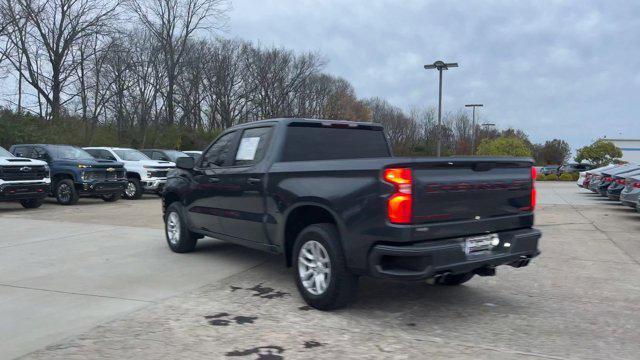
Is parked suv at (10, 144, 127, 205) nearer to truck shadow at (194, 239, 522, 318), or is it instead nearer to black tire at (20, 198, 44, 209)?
black tire at (20, 198, 44, 209)

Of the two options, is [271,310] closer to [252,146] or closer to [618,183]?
[252,146]

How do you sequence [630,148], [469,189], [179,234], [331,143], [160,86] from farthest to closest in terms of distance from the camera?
[630,148] → [160,86] → [179,234] → [331,143] → [469,189]

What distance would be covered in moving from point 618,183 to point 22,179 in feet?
55.1

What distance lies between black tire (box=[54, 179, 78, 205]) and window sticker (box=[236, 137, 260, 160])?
35.9 feet

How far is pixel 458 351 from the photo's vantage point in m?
4.12

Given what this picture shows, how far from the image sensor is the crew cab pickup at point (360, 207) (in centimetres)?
439

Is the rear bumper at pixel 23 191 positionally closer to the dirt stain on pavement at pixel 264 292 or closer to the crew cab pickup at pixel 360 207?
the crew cab pickup at pixel 360 207

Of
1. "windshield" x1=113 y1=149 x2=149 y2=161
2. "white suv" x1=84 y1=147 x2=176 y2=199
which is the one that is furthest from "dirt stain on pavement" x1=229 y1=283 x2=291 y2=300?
"windshield" x1=113 y1=149 x2=149 y2=161

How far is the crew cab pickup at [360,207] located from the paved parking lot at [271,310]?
0.46 metres

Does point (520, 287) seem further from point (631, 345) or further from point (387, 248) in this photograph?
point (387, 248)

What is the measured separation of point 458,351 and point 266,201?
8.57 feet

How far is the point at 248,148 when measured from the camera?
6414mm

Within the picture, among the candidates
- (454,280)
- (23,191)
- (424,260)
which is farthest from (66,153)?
(424,260)

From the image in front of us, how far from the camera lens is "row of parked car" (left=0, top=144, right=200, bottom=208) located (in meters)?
13.7
